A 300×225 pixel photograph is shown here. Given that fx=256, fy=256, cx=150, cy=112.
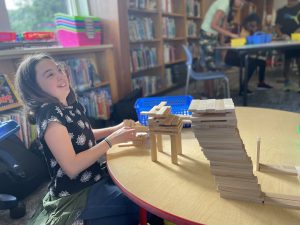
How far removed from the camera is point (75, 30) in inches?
90.4

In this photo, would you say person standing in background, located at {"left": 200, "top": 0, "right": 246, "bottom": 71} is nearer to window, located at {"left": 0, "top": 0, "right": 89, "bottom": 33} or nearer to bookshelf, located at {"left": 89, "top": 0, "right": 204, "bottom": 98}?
bookshelf, located at {"left": 89, "top": 0, "right": 204, "bottom": 98}

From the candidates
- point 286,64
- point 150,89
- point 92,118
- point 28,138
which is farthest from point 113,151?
point 286,64

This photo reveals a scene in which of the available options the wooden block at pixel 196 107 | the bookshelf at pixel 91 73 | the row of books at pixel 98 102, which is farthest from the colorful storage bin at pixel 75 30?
the wooden block at pixel 196 107

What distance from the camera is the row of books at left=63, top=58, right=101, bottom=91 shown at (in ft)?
7.70

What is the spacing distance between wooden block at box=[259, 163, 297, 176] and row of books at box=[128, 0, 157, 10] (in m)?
2.85

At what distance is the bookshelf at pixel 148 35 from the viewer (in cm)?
263

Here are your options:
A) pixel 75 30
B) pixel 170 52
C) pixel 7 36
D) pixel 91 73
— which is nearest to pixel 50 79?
pixel 7 36

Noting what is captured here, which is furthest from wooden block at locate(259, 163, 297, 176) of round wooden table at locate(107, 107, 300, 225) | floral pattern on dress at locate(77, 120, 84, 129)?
floral pattern on dress at locate(77, 120, 84, 129)

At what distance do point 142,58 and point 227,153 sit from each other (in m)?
3.09

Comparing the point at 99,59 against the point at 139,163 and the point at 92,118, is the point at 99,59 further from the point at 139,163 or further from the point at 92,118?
the point at 139,163

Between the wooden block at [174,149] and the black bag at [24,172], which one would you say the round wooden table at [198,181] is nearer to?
the wooden block at [174,149]

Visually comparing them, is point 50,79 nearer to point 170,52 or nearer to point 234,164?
point 234,164

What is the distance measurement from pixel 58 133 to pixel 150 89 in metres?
2.96

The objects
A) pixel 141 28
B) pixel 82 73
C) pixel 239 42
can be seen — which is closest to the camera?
pixel 82 73
